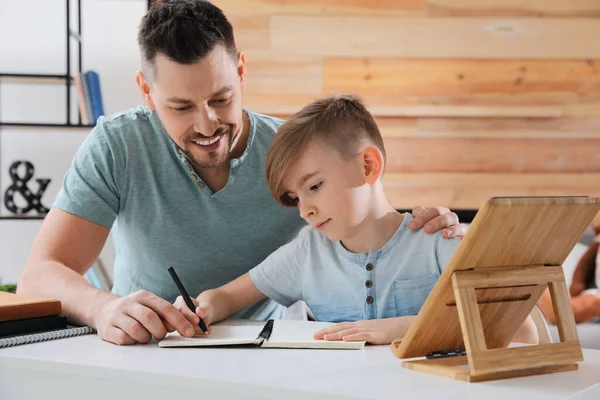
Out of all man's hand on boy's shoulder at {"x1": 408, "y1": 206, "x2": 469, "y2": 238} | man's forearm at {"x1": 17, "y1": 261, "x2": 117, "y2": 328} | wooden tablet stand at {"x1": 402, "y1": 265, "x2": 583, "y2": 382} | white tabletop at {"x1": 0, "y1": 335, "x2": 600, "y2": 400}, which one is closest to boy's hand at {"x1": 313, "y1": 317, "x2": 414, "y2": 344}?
white tabletop at {"x1": 0, "y1": 335, "x2": 600, "y2": 400}

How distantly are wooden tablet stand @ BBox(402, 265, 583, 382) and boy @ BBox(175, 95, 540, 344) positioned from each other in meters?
0.44

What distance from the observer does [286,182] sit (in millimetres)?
1467

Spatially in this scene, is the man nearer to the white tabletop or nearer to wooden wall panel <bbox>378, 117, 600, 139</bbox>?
the white tabletop

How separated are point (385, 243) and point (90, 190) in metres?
0.71

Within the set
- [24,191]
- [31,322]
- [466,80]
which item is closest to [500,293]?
[31,322]

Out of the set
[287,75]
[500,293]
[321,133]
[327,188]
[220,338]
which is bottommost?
[220,338]

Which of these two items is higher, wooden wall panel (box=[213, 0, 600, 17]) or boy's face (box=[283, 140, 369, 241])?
wooden wall panel (box=[213, 0, 600, 17])

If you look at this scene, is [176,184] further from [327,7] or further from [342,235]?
[327,7]

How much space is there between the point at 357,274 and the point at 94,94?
2.61 metres

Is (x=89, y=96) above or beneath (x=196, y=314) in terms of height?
above

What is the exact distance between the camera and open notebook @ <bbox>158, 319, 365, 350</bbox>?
1167mm

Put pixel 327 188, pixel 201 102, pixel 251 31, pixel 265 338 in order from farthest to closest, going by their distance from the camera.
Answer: pixel 251 31
pixel 201 102
pixel 327 188
pixel 265 338

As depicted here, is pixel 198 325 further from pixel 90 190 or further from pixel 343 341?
pixel 90 190

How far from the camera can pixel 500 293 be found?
1040 millimetres
